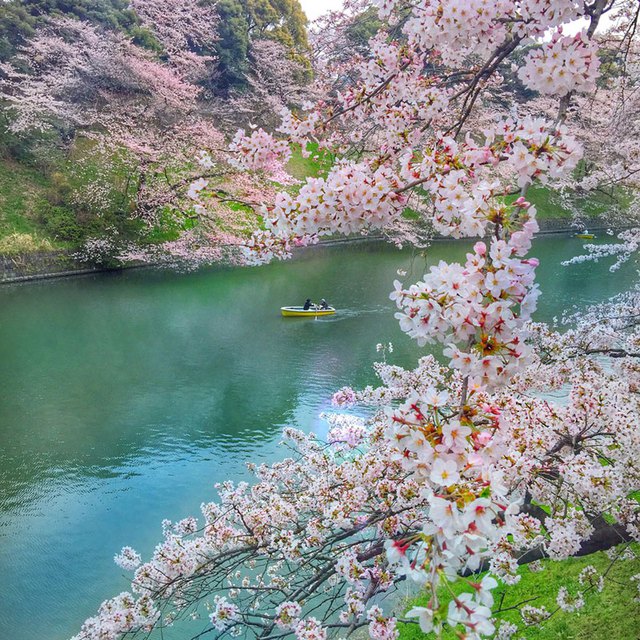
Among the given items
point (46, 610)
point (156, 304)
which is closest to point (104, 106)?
point (156, 304)

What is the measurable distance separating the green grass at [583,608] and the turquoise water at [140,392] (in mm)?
2932

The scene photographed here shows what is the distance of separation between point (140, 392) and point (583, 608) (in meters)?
7.96

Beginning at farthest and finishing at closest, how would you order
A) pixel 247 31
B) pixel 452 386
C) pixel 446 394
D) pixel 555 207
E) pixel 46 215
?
pixel 555 207
pixel 247 31
pixel 46 215
pixel 452 386
pixel 446 394

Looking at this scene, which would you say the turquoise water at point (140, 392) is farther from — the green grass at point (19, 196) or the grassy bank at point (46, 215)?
the green grass at point (19, 196)

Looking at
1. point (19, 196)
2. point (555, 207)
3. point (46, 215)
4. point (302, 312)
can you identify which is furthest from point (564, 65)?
point (555, 207)

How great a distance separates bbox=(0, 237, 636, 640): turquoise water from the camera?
5863mm

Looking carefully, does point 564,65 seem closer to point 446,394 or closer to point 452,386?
point 446,394

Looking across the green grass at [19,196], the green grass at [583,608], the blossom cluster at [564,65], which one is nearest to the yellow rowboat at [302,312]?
the green grass at [19,196]

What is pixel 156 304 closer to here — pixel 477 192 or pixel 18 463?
pixel 18 463

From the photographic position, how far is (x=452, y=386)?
4.65 meters

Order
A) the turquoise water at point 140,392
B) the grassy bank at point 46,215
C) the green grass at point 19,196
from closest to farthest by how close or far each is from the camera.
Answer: the turquoise water at point 140,392 → the grassy bank at point 46,215 → the green grass at point 19,196

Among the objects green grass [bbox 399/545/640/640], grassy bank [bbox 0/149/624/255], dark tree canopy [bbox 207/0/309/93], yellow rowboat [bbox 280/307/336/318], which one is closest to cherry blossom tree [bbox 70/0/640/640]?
green grass [bbox 399/545/640/640]

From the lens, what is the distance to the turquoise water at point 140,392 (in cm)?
586

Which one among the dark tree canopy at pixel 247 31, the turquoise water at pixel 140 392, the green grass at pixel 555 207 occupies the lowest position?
the turquoise water at pixel 140 392
